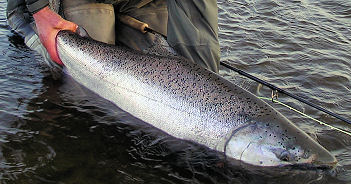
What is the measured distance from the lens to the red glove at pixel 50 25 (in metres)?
3.36

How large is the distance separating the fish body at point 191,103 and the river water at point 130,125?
0.09m

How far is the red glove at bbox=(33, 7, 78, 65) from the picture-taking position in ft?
11.0

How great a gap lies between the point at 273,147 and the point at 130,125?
96 centimetres

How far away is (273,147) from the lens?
2617mm

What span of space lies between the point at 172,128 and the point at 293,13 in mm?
3408

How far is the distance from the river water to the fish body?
0.30 feet

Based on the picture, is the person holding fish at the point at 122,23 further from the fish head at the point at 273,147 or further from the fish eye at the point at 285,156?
the fish eye at the point at 285,156

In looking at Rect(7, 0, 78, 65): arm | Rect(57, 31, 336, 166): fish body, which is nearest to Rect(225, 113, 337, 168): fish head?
Rect(57, 31, 336, 166): fish body

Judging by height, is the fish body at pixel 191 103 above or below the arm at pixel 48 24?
below

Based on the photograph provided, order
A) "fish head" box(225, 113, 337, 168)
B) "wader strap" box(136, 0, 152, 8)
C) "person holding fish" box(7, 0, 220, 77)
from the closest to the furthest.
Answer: "fish head" box(225, 113, 337, 168)
"person holding fish" box(7, 0, 220, 77)
"wader strap" box(136, 0, 152, 8)

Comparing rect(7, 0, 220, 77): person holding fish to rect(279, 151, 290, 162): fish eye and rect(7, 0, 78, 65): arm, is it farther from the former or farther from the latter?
rect(279, 151, 290, 162): fish eye

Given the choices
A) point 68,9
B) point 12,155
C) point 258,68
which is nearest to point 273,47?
point 258,68

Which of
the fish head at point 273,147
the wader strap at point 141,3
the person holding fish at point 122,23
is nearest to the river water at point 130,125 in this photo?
the fish head at point 273,147

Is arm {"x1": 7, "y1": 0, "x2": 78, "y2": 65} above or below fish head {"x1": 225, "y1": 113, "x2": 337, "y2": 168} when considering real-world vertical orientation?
above
